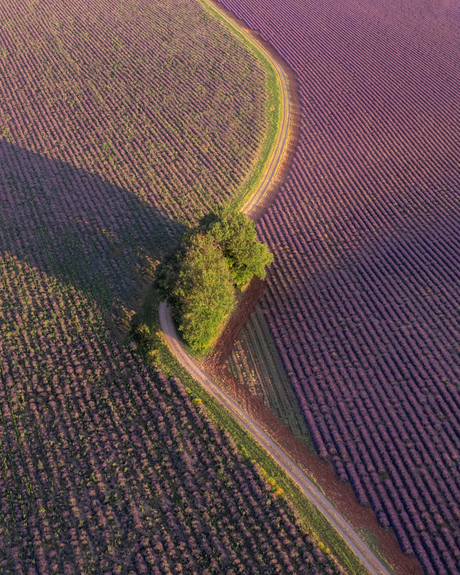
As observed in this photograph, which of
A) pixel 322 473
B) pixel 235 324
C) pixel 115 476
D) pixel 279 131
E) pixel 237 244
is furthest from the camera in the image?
pixel 279 131

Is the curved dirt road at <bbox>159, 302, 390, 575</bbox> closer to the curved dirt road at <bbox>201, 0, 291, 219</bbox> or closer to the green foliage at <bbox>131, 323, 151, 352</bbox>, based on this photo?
the green foliage at <bbox>131, 323, 151, 352</bbox>

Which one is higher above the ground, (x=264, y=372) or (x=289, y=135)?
(x=289, y=135)

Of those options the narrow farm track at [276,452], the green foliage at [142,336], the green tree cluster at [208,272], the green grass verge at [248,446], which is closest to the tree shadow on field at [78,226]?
the green grass verge at [248,446]

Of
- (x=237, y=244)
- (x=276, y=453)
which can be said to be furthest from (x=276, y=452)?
(x=237, y=244)

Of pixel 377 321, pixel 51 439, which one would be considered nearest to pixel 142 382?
pixel 51 439

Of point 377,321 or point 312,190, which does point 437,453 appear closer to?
point 377,321

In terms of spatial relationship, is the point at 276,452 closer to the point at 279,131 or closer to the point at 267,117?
the point at 279,131
